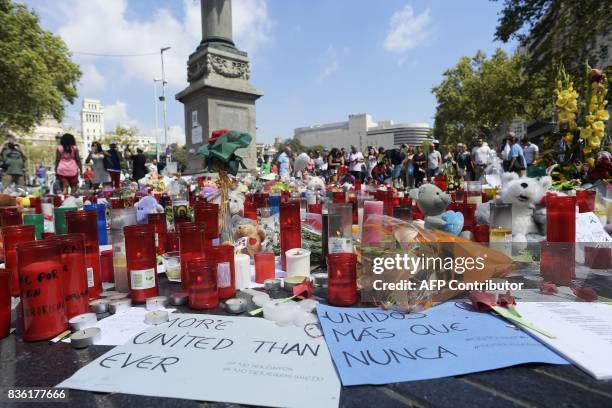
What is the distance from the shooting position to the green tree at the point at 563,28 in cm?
1055

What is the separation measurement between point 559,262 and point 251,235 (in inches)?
65.2

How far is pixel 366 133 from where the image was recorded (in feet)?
369

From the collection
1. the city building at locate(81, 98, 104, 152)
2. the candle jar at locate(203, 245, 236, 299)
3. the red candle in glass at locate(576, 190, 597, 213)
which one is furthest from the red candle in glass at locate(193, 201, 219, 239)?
the city building at locate(81, 98, 104, 152)

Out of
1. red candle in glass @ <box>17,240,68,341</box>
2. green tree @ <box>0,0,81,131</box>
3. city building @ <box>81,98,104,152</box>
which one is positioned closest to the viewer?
red candle in glass @ <box>17,240,68,341</box>

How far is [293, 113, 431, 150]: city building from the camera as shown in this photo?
10731 cm

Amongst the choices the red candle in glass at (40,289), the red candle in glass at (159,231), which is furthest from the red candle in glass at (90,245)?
the red candle in glass at (159,231)

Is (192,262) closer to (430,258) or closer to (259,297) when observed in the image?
(259,297)

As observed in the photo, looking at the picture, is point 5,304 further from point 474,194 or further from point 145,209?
point 474,194

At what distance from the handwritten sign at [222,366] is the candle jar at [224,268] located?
0.96 feet

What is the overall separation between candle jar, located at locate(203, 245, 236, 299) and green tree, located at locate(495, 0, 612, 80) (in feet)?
41.2

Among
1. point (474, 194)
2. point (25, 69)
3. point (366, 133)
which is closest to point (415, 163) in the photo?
point (474, 194)

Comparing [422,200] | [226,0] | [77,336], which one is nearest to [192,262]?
[77,336]

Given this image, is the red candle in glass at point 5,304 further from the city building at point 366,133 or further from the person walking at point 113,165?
the city building at point 366,133

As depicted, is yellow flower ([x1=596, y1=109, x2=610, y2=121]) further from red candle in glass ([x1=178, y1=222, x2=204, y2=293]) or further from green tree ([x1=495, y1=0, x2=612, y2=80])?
green tree ([x1=495, y1=0, x2=612, y2=80])
